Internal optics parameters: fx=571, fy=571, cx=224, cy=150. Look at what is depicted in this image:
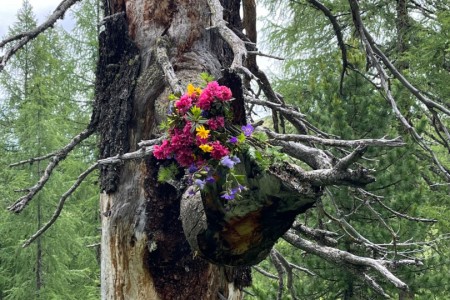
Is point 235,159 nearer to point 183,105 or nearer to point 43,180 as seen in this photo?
point 183,105

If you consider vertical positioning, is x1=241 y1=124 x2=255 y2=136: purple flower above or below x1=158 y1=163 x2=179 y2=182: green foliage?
above

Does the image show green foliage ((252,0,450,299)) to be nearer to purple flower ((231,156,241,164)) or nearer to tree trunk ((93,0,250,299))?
tree trunk ((93,0,250,299))

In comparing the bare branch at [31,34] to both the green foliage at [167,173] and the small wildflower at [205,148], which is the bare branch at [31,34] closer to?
the green foliage at [167,173]

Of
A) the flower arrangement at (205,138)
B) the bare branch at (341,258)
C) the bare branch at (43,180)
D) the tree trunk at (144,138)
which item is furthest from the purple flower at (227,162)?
the bare branch at (43,180)

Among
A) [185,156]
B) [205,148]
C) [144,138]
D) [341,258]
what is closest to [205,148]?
[205,148]

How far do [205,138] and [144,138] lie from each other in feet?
2.93

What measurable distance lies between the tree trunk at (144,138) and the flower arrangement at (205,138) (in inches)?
24.5

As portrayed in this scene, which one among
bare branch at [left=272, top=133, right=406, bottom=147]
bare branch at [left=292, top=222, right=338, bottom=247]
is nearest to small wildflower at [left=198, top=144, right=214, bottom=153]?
bare branch at [left=272, top=133, right=406, bottom=147]

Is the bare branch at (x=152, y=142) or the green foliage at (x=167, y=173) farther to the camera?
the green foliage at (x=167, y=173)

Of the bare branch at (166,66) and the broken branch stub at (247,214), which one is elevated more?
the bare branch at (166,66)

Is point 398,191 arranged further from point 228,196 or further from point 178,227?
point 228,196

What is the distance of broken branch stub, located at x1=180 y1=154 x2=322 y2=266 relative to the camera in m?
2.19

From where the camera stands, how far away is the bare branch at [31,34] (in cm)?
280

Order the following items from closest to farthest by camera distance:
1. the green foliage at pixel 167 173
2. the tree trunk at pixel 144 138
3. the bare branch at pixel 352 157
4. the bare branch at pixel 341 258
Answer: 1. the bare branch at pixel 352 157
2. the green foliage at pixel 167 173
3. the bare branch at pixel 341 258
4. the tree trunk at pixel 144 138
